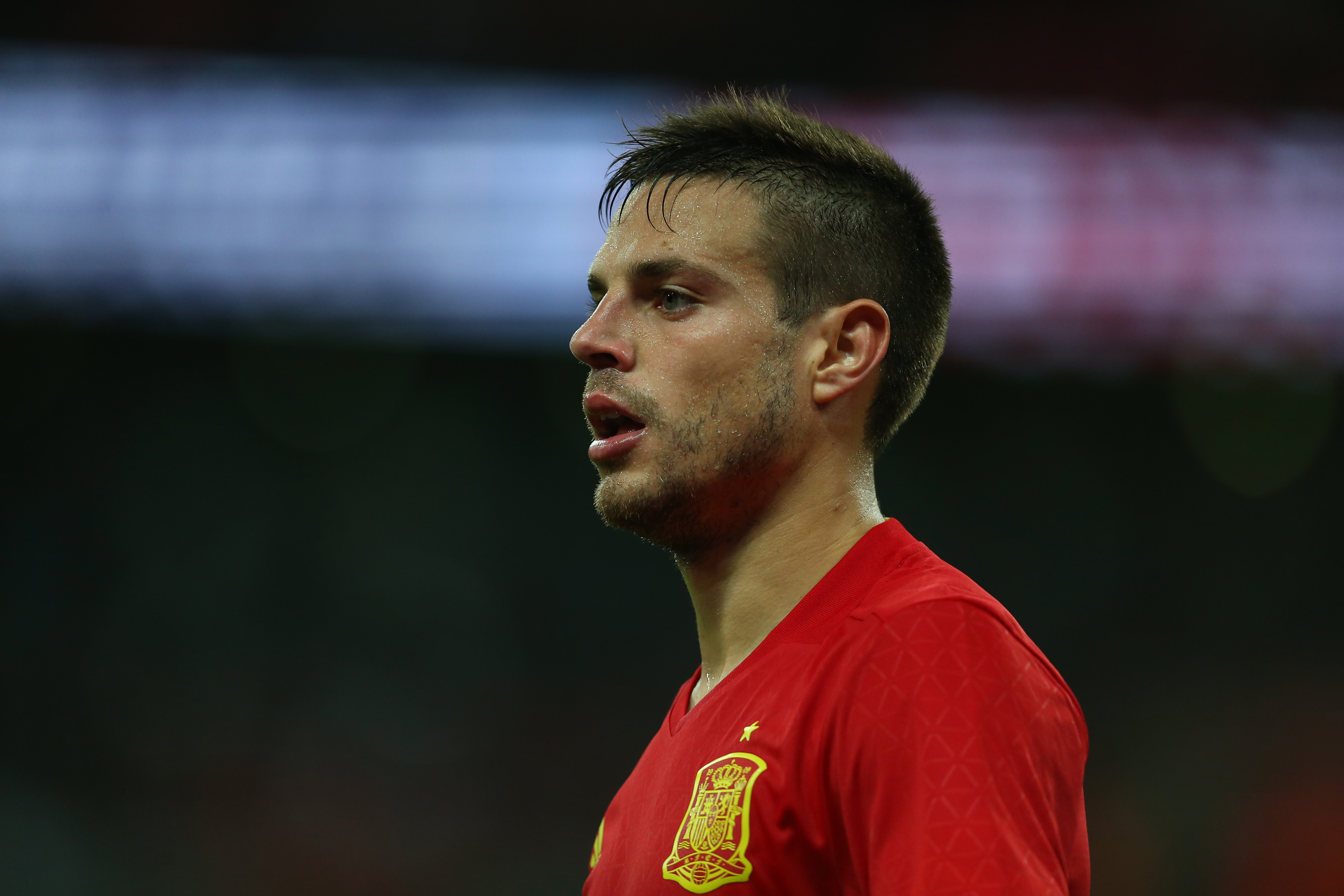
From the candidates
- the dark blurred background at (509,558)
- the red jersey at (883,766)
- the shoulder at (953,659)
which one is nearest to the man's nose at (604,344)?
the red jersey at (883,766)

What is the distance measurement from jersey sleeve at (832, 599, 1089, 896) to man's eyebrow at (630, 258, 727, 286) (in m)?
0.70

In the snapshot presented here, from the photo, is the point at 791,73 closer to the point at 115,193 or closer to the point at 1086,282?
the point at 1086,282

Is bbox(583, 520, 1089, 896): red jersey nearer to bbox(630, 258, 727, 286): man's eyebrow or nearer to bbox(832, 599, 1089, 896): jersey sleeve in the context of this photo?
bbox(832, 599, 1089, 896): jersey sleeve

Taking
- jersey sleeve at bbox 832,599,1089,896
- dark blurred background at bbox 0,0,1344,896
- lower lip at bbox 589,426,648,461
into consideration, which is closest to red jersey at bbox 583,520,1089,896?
jersey sleeve at bbox 832,599,1089,896

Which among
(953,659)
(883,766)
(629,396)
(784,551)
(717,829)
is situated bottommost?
(717,829)

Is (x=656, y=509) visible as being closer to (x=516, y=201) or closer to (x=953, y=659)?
(x=953, y=659)

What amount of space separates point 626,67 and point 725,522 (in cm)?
639

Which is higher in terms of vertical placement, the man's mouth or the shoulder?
the man's mouth

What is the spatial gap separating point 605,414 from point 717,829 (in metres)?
0.74

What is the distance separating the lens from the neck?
1886mm

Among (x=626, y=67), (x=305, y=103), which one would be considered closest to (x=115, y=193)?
(x=305, y=103)

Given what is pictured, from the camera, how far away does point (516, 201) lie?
269 inches

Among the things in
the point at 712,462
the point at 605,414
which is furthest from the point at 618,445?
the point at 712,462

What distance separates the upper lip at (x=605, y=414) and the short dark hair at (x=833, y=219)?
31 cm
